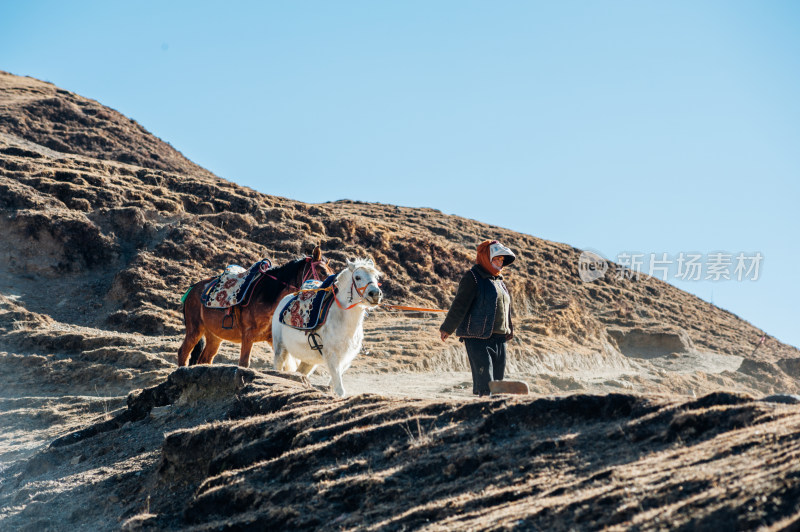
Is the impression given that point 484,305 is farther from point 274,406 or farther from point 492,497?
point 492,497

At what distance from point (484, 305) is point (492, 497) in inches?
170

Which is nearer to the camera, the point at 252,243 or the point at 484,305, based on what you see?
the point at 484,305

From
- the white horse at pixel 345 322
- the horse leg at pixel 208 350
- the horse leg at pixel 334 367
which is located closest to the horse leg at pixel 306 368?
the white horse at pixel 345 322

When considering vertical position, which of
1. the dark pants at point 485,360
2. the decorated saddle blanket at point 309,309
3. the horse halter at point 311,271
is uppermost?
the horse halter at point 311,271

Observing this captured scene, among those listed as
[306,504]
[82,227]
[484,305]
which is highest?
[82,227]

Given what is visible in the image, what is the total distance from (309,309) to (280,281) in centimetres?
218

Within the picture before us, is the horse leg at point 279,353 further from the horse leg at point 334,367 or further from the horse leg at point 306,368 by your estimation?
the horse leg at point 334,367

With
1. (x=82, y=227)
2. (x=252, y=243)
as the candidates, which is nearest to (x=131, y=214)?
(x=82, y=227)

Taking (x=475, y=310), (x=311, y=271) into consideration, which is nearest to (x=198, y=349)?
(x=311, y=271)

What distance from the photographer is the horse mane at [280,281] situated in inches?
517

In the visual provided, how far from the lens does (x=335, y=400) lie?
7523 millimetres

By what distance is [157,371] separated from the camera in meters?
17.1

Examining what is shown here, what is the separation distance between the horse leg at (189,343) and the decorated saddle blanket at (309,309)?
11.3 ft

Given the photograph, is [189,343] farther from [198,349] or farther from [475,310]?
[475,310]
